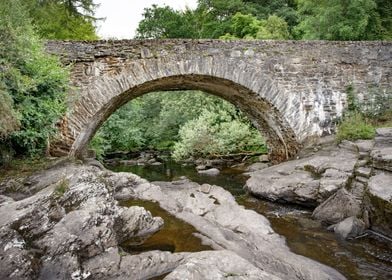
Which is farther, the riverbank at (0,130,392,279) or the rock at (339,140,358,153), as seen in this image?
the rock at (339,140,358,153)

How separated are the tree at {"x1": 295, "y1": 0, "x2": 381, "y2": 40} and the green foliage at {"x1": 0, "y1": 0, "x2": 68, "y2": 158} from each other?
Result: 38.3 feet

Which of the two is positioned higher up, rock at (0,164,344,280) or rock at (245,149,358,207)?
rock at (0,164,344,280)

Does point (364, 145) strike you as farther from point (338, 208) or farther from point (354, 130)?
point (338, 208)

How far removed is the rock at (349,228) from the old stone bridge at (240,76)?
16.2ft

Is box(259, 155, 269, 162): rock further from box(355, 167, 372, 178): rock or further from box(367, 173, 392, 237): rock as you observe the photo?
box(367, 173, 392, 237): rock

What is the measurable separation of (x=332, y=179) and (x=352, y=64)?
4890 millimetres

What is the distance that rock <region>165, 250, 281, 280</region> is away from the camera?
4.10 metres

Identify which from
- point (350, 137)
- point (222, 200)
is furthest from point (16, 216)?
point (350, 137)

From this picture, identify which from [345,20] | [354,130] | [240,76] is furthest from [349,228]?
[345,20]

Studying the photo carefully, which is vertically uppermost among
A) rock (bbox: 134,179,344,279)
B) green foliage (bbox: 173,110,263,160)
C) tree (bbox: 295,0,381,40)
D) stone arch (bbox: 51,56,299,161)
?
tree (bbox: 295,0,381,40)

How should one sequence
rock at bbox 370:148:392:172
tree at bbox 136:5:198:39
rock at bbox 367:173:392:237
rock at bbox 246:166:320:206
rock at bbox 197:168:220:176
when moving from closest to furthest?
rock at bbox 367:173:392:237
rock at bbox 370:148:392:172
rock at bbox 246:166:320:206
rock at bbox 197:168:220:176
tree at bbox 136:5:198:39

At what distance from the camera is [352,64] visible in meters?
12.4

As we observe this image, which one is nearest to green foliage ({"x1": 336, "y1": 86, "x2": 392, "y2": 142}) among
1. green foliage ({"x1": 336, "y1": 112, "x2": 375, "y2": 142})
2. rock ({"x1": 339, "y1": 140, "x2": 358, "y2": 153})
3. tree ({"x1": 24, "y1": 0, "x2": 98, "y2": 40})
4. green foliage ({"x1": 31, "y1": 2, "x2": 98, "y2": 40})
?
green foliage ({"x1": 336, "y1": 112, "x2": 375, "y2": 142})

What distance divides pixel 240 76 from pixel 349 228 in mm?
5559
